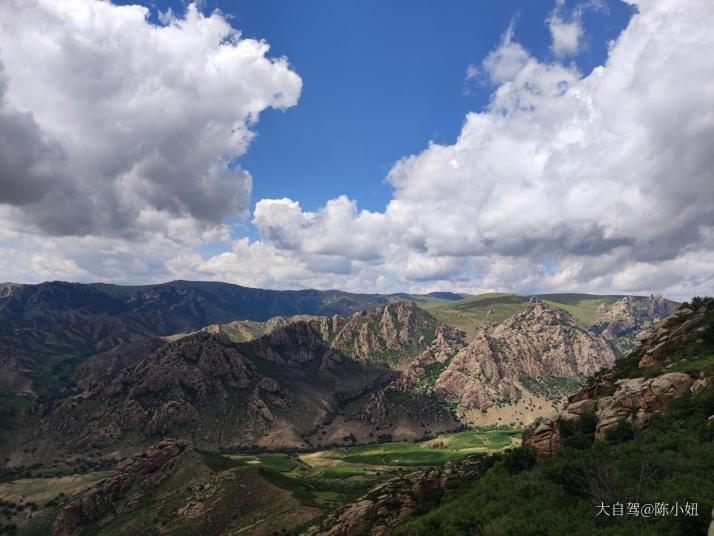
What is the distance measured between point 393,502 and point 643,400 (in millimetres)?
47858

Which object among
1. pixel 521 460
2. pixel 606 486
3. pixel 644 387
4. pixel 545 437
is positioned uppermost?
pixel 644 387

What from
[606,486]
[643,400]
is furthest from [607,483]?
[643,400]

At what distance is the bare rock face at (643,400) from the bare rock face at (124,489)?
164681 mm

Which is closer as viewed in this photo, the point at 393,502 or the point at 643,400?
the point at 643,400

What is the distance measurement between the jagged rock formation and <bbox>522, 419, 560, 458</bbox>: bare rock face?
21.4 m

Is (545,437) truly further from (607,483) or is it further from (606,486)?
(606,486)

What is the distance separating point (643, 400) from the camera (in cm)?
6172

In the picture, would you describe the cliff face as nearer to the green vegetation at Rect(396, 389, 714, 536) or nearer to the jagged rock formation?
the green vegetation at Rect(396, 389, 714, 536)

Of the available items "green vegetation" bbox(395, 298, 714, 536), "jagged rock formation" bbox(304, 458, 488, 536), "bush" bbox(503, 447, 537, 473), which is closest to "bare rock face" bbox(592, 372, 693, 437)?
"green vegetation" bbox(395, 298, 714, 536)

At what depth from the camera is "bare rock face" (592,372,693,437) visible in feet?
198

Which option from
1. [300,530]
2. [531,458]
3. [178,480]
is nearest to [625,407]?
[531,458]

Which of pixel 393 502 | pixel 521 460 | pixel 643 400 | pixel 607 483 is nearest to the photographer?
pixel 607 483

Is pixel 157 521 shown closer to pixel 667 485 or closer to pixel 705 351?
pixel 667 485

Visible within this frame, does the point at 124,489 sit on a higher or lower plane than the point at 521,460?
lower
